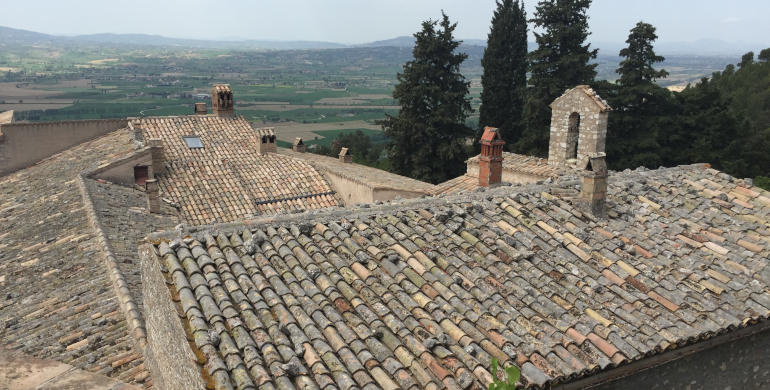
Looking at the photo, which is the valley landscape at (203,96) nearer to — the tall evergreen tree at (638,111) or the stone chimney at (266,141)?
the tall evergreen tree at (638,111)

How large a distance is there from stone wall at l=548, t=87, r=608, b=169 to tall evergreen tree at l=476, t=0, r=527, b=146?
16.1m

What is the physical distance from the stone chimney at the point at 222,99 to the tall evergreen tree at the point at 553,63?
1402 cm

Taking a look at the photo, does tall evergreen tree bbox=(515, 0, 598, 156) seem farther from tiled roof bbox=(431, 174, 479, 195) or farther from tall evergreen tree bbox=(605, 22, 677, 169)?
tiled roof bbox=(431, 174, 479, 195)

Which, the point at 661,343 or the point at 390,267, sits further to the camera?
the point at 390,267

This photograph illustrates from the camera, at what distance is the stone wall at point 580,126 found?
14219 millimetres

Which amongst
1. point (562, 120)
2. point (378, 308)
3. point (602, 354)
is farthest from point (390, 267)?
point (562, 120)

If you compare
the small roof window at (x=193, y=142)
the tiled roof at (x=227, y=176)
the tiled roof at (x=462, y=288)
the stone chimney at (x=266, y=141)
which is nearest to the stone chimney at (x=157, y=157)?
the tiled roof at (x=227, y=176)

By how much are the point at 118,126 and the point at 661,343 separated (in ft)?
72.5

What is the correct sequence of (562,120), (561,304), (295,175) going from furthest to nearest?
1. (295,175)
2. (562,120)
3. (561,304)

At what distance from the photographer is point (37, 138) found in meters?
20.8

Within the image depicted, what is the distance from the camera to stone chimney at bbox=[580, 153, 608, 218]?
8.72 metres

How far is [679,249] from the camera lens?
26.7 feet

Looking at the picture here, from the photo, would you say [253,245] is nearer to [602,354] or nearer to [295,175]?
[602,354]

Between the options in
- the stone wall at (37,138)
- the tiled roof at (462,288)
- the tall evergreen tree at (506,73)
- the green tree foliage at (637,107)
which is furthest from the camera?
the tall evergreen tree at (506,73)
